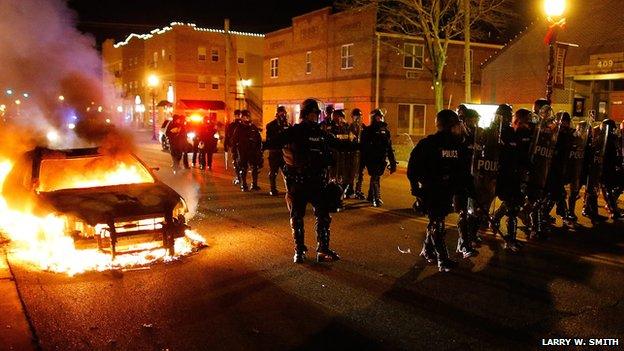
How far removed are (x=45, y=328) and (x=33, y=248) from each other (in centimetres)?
282

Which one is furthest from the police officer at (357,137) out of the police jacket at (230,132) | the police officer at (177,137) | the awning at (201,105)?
the awning at (201,105)

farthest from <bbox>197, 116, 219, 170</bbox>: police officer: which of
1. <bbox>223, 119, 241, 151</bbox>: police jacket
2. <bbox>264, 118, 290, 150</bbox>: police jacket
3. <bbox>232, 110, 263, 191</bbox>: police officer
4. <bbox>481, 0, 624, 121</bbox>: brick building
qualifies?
A: <bbox>481, 0, 624, 121</bbox>: brick building

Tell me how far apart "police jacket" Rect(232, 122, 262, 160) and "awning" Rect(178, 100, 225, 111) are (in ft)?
123

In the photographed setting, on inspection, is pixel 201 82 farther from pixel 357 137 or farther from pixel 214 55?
pixel 357 137

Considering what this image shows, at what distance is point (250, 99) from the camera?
4988 cm

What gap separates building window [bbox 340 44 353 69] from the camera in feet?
107

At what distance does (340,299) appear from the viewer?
5414mm

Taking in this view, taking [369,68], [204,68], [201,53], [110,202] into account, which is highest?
[201,53]

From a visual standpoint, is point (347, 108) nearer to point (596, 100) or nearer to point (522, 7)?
point (522, 7)

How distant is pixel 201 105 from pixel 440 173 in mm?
45858

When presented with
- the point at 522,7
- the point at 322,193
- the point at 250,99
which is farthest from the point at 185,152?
the point at 250,99

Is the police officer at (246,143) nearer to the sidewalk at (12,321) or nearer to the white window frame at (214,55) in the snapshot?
the sidewalk at (12,321)

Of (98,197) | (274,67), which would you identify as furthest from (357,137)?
(274,67)

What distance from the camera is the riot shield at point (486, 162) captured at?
7.22m
